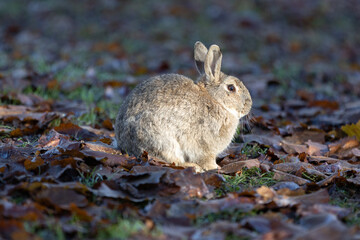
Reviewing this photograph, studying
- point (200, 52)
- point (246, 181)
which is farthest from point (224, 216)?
point (200, 52)

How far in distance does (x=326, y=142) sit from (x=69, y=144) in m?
3.76

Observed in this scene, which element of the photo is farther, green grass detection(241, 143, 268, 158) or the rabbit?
green grass detection(241, 143, 268, 158)

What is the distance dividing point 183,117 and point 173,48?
371 inches

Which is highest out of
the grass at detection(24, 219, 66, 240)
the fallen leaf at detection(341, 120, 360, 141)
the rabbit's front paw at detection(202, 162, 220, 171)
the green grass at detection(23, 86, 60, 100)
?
the green grass at detection(23, 86, 60, 100)

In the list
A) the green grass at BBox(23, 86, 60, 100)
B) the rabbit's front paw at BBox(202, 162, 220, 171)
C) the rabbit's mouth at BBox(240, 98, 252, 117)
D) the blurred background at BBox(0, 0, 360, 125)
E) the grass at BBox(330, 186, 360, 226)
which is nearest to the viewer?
the grass at BBox(330, 186, 360, 226)

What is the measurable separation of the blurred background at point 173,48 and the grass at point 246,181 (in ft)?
9.22

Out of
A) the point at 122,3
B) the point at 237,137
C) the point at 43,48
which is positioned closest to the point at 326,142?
the point at 237,137

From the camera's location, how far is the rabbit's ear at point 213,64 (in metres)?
5.66

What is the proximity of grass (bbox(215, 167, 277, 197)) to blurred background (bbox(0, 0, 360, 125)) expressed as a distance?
2811mm

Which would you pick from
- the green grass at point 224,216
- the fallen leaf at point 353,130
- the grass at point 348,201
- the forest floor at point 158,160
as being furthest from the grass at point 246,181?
the fallen leaf at point 353,130

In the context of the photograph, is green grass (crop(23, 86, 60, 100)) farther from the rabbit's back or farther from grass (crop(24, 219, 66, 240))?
grass (crop(24, 219, 66, 240))

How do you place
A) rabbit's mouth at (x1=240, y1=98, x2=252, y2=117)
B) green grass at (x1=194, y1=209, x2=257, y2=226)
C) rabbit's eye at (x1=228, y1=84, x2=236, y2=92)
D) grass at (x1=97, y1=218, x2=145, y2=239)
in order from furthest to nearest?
rabbit's mouth at (x1=240, y1=98, x2=252, y2=117)
rabbit's eye at (x1=228, y1=84, x2=236, y2=92)
green grass at (x1=194, y1=209, x2=257, y2=226)
grass at (x1=97, y1=218, x2=145, y2=239)

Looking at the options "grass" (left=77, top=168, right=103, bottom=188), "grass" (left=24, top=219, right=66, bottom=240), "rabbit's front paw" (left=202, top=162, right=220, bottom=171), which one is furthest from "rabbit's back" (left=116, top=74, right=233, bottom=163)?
"grass" (left=24, top=219, right=66, bottom=240)

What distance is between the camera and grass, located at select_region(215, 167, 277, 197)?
4.62 meters
